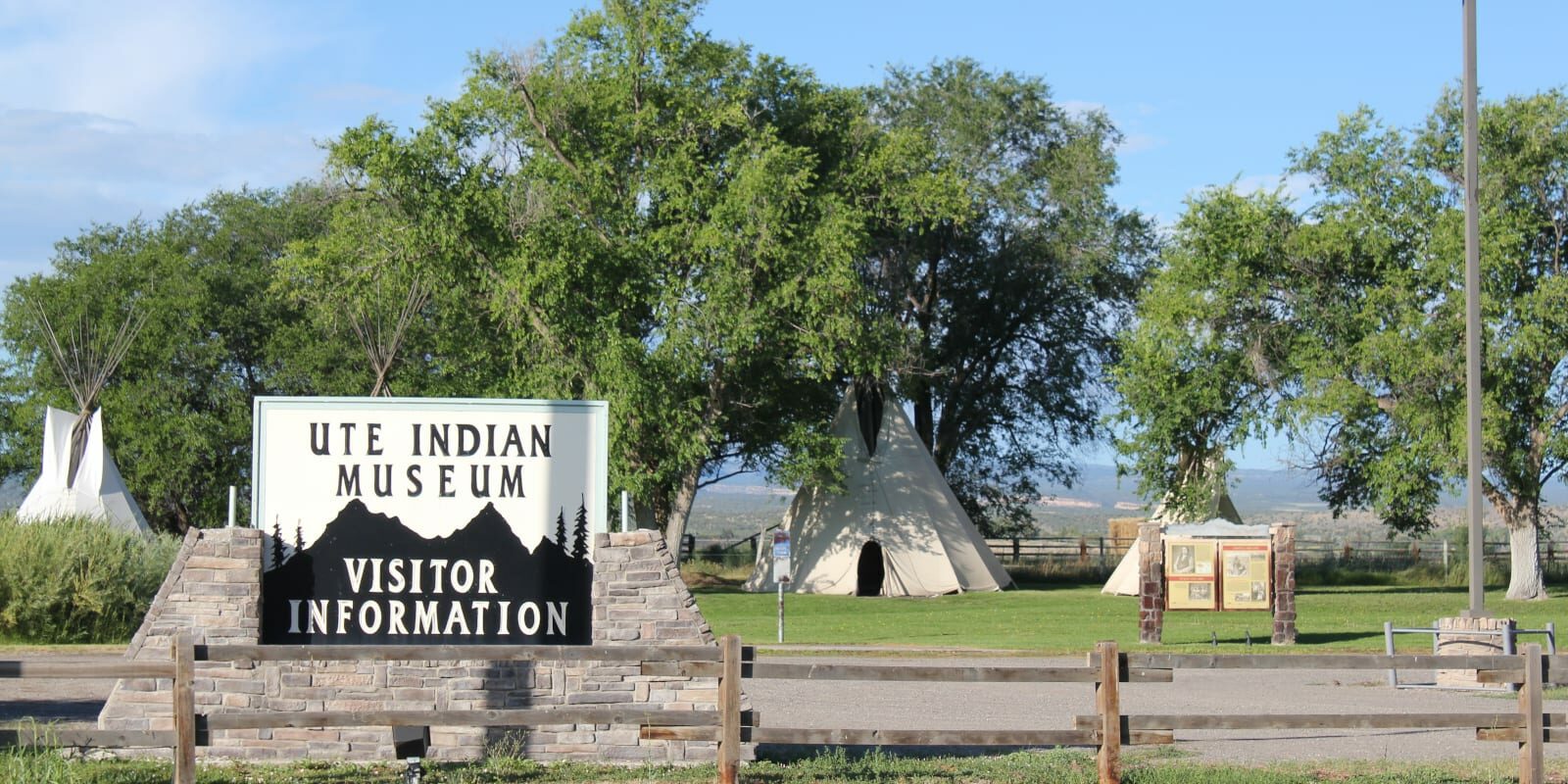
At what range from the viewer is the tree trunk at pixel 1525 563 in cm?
3347

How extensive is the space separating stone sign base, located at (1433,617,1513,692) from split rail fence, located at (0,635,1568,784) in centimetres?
743

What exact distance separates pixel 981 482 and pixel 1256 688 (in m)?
29.3

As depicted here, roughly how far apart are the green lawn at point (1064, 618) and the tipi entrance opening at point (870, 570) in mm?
2458

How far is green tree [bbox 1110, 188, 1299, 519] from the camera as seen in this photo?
34531 mm

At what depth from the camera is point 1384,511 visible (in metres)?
34.7

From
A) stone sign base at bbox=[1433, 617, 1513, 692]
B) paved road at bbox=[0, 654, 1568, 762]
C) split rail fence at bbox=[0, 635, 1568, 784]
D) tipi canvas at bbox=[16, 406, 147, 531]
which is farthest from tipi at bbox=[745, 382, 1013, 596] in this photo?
split rail fence at bbox=[0, 635, 1568, 784]

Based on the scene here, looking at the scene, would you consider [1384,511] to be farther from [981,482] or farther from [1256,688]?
[1256,688]

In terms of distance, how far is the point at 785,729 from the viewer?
31.7ft

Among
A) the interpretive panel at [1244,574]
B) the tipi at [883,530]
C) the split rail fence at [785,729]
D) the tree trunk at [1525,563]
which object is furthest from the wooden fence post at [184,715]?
the tree trunk at [1525,563]

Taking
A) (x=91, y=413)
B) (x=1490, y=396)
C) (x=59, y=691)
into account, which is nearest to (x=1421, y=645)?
(x=1490, y=396)

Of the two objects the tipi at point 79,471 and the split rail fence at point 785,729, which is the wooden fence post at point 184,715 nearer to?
the split rail fence at point 785,729

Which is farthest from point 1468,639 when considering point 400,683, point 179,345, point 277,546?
point 179,345

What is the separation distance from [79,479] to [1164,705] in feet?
74.6

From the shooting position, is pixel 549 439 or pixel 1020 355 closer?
pixel 549 439
